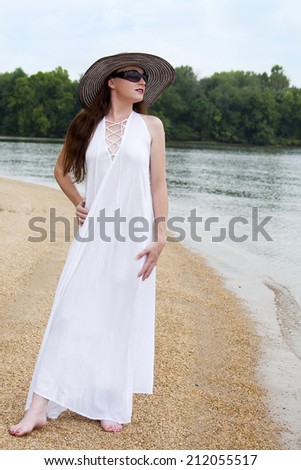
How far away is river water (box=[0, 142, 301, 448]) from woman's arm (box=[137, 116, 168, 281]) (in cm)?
174

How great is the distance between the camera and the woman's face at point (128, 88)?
4.02m

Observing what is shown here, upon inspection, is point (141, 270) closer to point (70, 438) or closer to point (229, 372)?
point (70, 438)

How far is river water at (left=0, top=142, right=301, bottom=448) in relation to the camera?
6.74 metres

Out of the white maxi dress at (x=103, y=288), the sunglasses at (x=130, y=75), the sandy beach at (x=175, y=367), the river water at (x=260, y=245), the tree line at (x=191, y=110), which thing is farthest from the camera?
the tree line at (x=191, y=110)

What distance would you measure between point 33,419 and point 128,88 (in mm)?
2036

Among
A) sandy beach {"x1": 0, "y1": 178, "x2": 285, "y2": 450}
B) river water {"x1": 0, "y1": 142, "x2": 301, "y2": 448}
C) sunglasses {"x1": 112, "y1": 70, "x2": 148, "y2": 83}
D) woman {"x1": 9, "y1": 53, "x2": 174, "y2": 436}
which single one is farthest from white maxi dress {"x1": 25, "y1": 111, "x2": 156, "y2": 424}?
river water {"x1": 0, "y1": 142, "x2": 301, "y2": 448}

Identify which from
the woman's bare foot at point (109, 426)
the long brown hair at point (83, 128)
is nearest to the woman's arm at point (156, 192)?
the long brown hair at point (83, 128)

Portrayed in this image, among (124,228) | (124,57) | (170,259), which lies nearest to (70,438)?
(124,228)

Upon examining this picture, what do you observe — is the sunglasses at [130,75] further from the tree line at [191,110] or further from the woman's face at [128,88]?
the tree line at [191,110]

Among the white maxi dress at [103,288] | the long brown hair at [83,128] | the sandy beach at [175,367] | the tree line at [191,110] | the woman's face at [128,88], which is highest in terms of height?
the woman's face at [128,88]

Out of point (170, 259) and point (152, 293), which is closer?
point (152, 293)

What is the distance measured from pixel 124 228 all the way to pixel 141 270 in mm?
265

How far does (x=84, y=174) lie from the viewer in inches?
165

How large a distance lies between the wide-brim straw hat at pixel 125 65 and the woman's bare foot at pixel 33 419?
5.93ft
